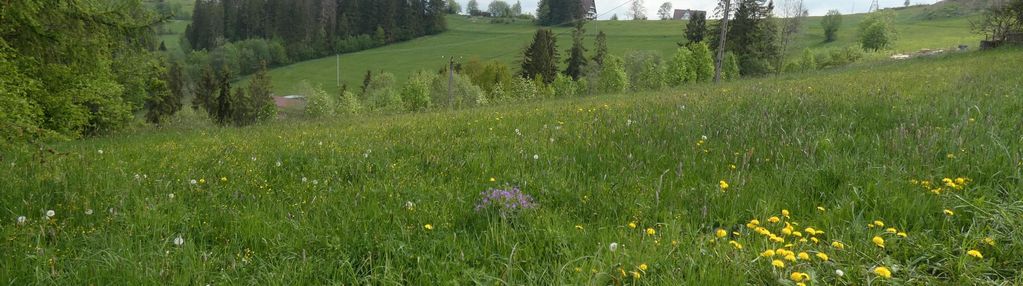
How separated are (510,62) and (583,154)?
101m

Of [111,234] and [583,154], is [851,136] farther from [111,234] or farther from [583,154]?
[111,234]

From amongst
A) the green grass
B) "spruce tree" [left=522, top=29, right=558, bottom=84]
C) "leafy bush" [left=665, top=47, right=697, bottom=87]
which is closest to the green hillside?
"spruce tree" [left=522, top=29, right=558, bottom=84]

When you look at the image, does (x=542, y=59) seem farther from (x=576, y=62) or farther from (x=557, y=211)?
(x=557, y=211)

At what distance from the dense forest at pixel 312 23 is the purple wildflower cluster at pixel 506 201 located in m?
138

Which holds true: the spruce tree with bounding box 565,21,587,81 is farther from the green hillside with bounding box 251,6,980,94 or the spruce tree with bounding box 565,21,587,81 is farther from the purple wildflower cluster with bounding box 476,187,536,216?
the purple wildflower cluster with bounding box 476,187,536,216

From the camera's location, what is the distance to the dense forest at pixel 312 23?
134 meters

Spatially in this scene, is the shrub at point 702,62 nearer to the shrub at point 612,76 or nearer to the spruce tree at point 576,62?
the shrub at point 612,76

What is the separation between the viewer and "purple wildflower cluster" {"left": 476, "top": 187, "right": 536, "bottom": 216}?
11.5 feet

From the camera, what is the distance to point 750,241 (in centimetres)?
282

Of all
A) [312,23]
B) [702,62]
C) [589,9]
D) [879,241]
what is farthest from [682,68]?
[312,23]

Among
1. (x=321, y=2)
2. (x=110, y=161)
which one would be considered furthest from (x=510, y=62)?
(x=110, y=161)

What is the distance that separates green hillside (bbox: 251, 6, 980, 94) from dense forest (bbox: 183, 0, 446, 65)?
20.3 ft

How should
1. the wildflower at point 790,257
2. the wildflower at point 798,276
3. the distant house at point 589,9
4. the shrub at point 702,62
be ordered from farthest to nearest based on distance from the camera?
the distant house at point 589,9 → the shrub at point 702,62 → the wildflower at point 790,257 → the wildflower at point 798,276

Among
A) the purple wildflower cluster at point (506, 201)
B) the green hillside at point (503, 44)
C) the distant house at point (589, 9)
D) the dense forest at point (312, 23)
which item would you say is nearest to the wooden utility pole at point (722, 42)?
the purple wildflower cluster at point (506, 201)
